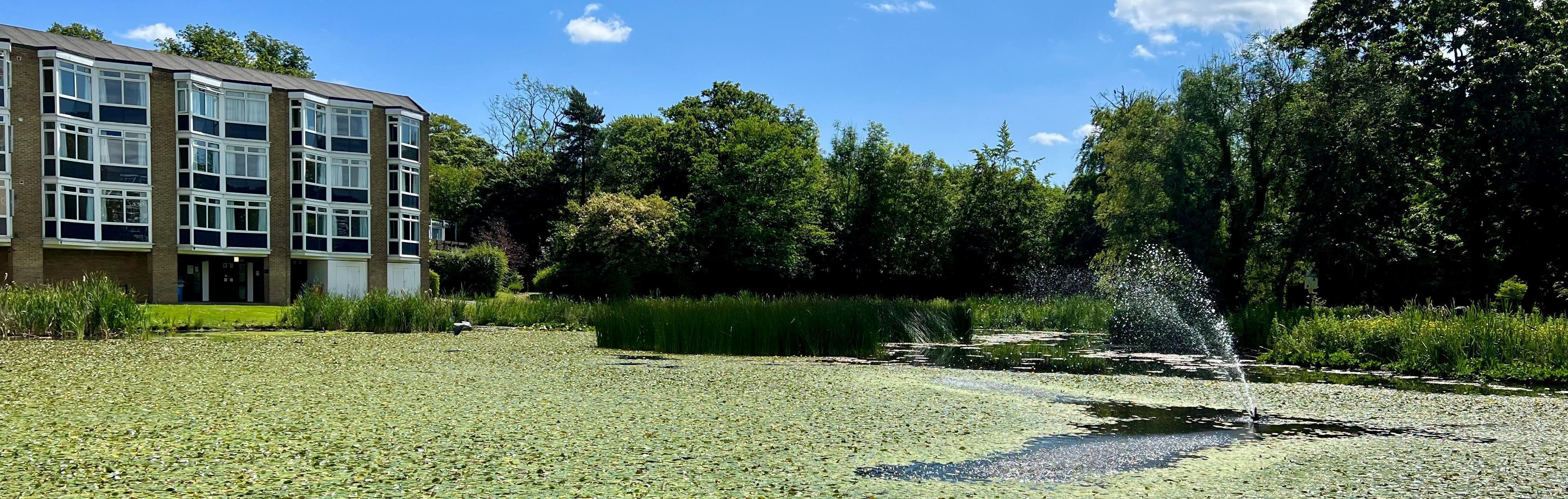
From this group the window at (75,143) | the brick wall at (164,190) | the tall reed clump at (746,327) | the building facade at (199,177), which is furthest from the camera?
the brick wall at (164,190)

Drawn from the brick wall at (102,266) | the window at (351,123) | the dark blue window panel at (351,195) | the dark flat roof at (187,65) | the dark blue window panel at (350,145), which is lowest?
the brick wall at (102,266)

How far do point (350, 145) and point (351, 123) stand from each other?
823 mm

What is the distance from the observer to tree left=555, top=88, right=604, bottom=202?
192ft

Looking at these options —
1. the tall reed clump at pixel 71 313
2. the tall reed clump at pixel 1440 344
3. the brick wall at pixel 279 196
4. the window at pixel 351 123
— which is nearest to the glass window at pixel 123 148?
the brick wall at pixel 279 196

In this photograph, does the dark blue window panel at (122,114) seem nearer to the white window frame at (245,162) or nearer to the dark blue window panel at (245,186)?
the white window frame at (245,162)

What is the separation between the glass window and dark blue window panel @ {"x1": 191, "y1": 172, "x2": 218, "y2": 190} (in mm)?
1700

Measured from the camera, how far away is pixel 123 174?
3425cm

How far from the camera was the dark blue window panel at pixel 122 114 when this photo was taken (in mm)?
33781

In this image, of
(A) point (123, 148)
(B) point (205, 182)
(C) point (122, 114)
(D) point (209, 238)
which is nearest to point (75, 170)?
(A) point (123, 148)

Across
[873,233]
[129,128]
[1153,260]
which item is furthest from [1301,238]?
[129,128]

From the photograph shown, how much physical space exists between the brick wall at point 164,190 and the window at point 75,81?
1688mm

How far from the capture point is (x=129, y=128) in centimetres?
3428

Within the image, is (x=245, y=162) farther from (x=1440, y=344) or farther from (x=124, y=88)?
(x=1440, y=344)

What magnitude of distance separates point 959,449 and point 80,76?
34.8 meters
